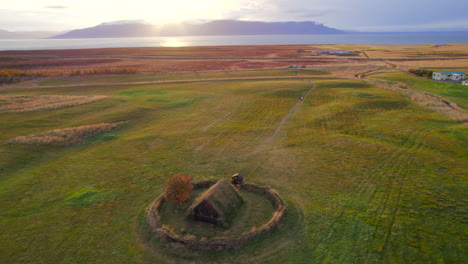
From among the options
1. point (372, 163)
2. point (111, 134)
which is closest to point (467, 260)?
point (372, 163)

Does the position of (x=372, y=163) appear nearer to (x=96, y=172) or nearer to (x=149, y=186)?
(x=149, y=186)

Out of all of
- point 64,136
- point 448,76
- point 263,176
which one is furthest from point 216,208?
point 448,76

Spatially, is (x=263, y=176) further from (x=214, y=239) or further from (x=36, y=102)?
(x=36, y=102)

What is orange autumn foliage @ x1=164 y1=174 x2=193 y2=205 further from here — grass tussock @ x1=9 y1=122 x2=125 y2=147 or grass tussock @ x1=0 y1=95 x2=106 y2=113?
grass tussock @ x1=0 y1=95 x2=106 y2=113

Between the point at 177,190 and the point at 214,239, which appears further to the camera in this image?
the point at 177,190

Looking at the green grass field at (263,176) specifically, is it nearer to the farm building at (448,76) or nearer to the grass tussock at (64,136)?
the grass tussock at (64,136)

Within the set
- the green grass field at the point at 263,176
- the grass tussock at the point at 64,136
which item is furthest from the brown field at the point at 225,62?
the grass tussock at the point at 64,136
